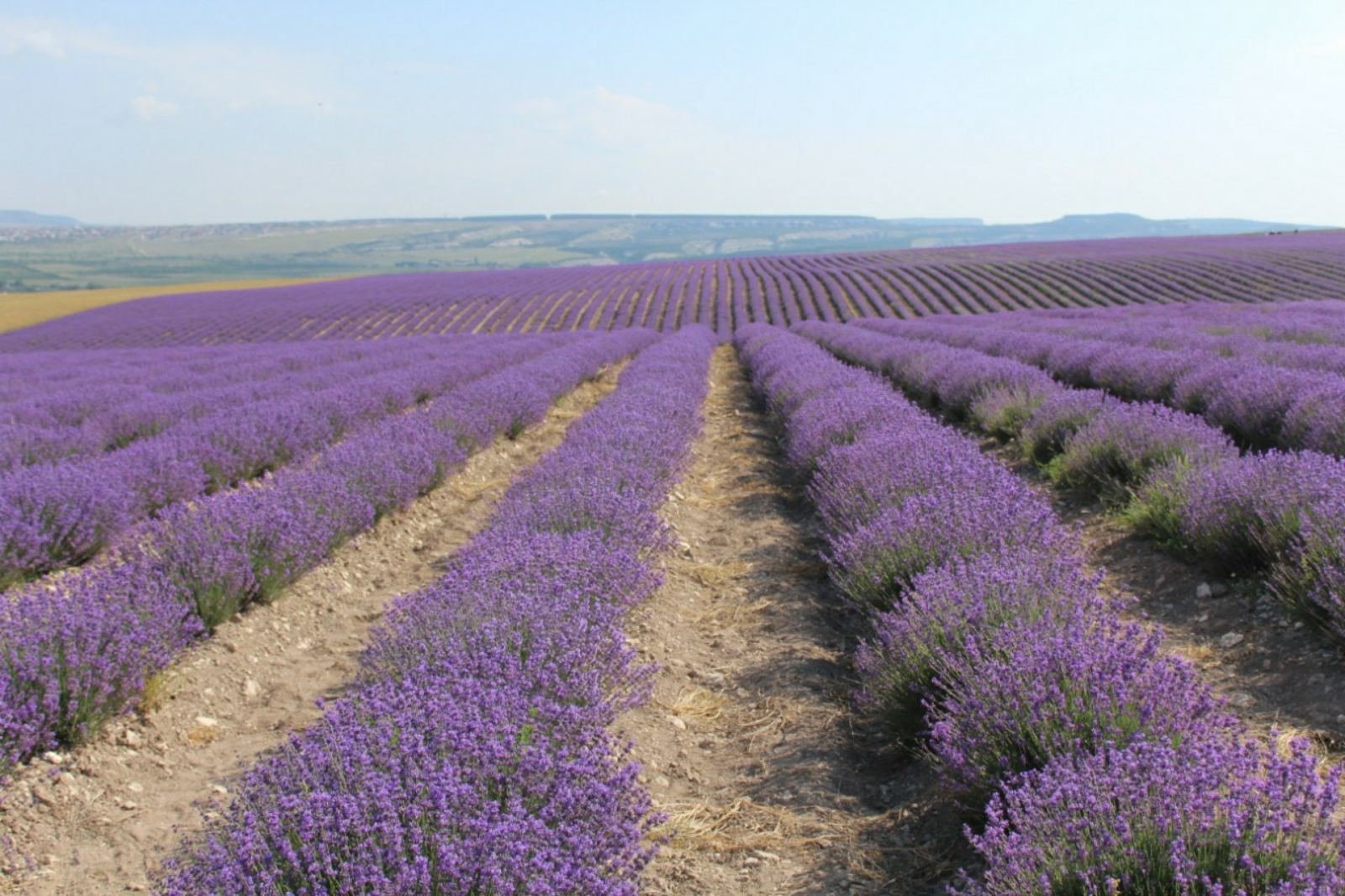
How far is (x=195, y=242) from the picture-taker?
139 meters

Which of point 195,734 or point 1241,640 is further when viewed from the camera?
point 1241,640

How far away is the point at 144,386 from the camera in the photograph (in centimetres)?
1103

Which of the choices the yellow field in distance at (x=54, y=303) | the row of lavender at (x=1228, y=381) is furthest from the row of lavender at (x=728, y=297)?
the row of lavender at (x=1228, y=381)

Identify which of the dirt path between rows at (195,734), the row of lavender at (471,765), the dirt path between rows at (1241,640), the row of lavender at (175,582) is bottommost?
the dirt path between rows at (195,734)

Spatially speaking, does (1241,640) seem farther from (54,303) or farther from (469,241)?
(469,241)

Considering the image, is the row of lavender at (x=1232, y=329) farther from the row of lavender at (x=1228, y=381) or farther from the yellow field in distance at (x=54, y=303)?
the yellow field in distance at (x=54, y=303)

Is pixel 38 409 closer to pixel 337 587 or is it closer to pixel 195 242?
pixel 337 587

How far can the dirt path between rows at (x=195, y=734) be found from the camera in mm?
2455

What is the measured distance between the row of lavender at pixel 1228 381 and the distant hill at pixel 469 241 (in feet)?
262

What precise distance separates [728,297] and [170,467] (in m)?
28.0

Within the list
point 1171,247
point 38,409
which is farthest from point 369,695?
point 1171,247

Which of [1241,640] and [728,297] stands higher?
[728,297]

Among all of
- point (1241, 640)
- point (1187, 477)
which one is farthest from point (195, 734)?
point (1187, 477)

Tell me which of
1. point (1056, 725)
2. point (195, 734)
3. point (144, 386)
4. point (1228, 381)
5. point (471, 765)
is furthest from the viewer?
point (144, 386)
